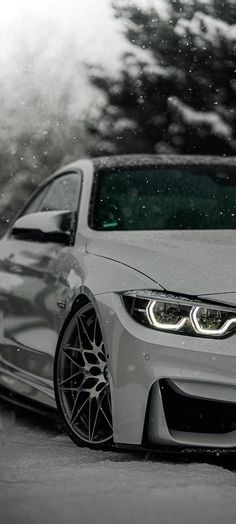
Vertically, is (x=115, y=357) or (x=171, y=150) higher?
(x=115, y=357)

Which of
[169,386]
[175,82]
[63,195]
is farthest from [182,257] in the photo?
[175,82]

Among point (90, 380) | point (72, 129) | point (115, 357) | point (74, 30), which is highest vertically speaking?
point (115, 357)

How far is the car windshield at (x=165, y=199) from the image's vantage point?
5859 millimetres

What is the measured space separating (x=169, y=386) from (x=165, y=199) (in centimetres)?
199

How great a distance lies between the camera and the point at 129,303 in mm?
→ 4508

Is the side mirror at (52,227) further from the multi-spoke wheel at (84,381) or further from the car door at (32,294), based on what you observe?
the multi-spoke wheel at (84,381)

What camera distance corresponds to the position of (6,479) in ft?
13.1

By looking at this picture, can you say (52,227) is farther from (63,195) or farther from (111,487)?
(111,487)

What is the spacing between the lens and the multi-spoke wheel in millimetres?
4777

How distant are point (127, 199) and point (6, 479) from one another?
2.39 meters

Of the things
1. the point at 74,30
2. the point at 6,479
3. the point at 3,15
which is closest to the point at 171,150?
the point at 74,30

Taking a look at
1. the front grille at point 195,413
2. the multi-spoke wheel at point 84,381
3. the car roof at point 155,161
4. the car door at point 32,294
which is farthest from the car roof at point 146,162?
the front grille at point 195,413

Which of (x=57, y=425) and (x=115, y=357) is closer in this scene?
(x=115, y=357)

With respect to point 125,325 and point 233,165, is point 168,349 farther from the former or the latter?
point 233,165
